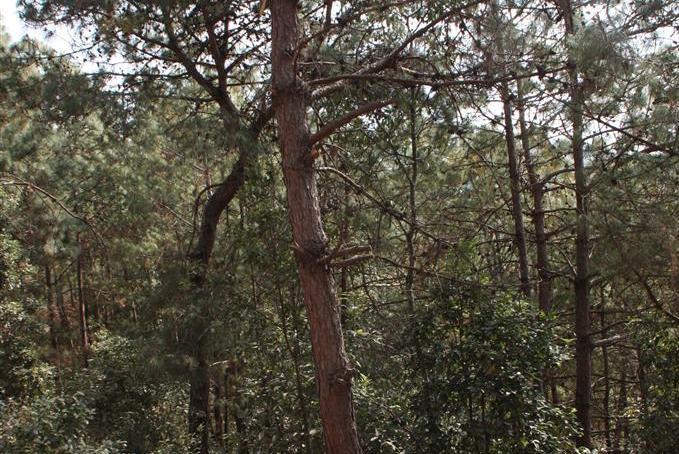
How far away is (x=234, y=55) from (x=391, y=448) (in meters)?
4.60

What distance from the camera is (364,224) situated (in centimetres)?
666

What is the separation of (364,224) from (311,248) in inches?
91.6

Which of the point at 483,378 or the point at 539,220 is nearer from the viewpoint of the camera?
the point at 483,378

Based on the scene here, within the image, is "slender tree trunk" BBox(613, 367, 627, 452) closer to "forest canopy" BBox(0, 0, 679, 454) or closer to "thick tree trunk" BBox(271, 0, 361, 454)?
"forest canopy" BBox(0, 0, 679, 454)

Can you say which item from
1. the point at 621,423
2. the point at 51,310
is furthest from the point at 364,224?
the point at 51,310

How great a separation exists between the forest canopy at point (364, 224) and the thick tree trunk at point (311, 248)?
0.02 metres

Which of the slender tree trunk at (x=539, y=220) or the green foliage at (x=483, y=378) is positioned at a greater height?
the slender tree trunk at (x=539, y=220)

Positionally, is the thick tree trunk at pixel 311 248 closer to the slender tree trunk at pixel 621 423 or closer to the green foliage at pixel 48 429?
the green foliage at pixel 48 429

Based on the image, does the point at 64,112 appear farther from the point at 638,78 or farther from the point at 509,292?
the point at 638,78

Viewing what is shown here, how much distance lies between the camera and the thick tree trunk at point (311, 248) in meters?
4.36

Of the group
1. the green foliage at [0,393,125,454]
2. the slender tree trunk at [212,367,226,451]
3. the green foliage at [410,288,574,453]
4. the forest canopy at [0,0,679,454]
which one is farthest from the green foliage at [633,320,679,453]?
the green foliage at [0,393,125,454]

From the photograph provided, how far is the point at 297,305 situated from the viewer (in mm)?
5973

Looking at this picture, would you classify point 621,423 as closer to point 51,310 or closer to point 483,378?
point 483,378

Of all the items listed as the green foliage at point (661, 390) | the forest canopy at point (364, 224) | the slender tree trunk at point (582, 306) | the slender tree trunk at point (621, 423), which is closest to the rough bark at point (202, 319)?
the forest canopy at point (364, 224)
